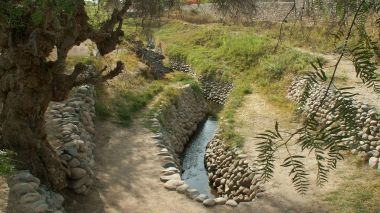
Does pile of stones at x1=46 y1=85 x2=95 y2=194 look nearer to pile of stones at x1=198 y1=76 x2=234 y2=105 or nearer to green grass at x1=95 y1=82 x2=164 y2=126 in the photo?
green grass at x1=95 y1=82 x2=164 y2=126

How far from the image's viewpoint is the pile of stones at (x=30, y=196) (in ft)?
16.4

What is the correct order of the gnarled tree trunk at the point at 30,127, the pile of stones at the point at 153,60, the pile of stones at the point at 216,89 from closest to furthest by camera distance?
the gnarled tree trunk at the point at 30,127 < the pile of stones at the point at 153,60 < the pile of stones at the point at 216,89

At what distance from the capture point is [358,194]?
279 inches

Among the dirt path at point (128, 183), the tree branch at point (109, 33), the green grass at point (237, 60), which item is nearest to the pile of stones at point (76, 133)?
the dirt path at point (128, 183)

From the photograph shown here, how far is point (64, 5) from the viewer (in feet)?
9.36

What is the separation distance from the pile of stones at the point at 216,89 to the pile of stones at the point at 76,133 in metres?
6.49

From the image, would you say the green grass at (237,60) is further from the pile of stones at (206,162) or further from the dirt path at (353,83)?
the dirt path at (353,83)

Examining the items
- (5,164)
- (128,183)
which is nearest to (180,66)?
(128,183)

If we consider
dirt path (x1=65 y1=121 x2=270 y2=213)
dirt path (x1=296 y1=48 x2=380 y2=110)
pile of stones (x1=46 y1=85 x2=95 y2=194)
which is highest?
dirt path (x1=296 y1=48 x2=380 y2=110)

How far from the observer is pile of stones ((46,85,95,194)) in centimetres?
644

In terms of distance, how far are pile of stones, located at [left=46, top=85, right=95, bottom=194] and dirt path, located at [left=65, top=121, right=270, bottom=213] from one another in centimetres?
23

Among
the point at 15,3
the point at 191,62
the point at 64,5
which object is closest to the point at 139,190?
the point at 15,3

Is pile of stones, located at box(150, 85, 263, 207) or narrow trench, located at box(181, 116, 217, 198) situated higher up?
pile of stones, located at box(150, 85, 263, 207)

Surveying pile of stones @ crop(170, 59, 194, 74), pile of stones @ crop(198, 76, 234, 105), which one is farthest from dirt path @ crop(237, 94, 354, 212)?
pile of stones @ crop(170, 59, 194, 74)
